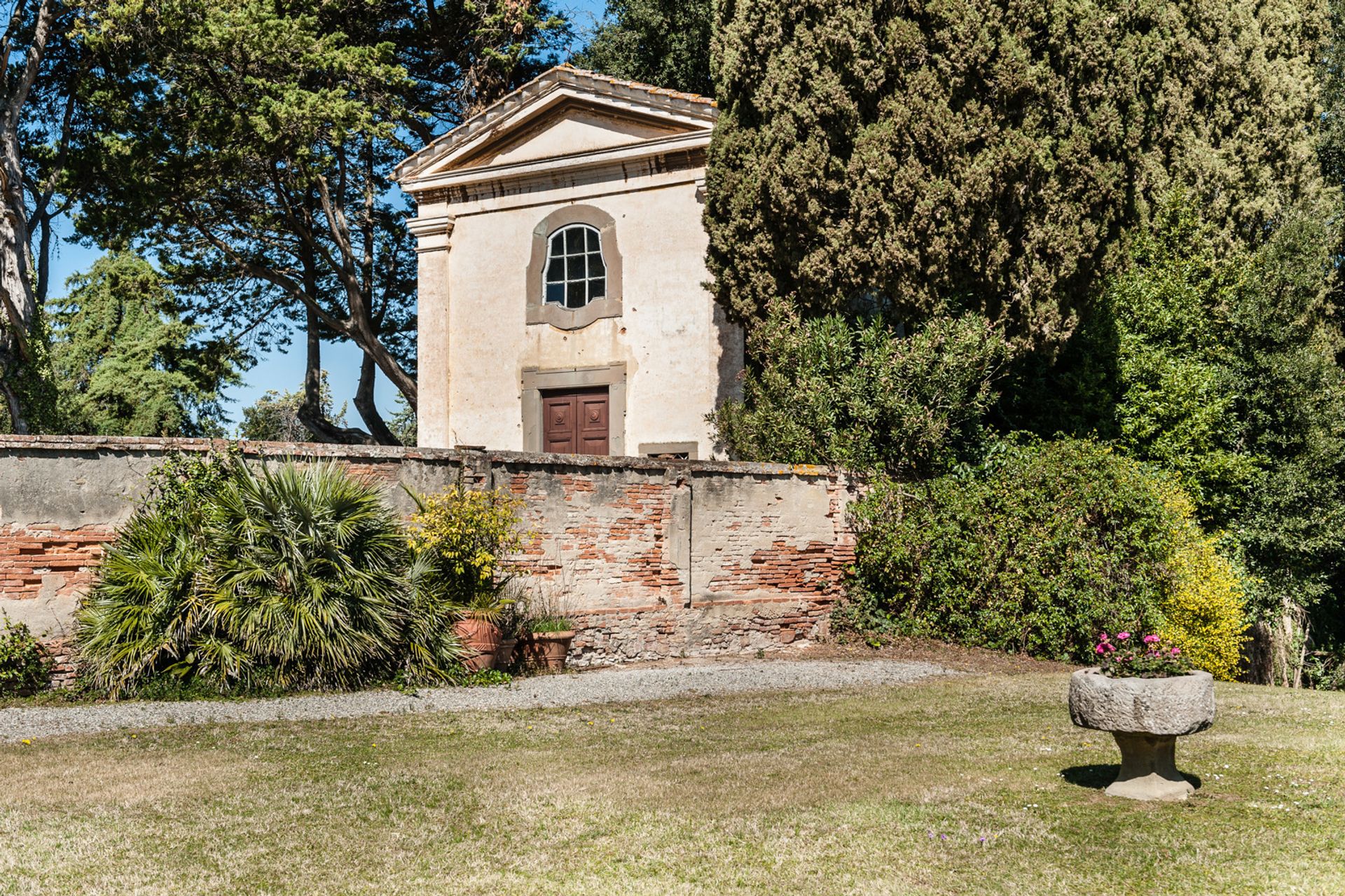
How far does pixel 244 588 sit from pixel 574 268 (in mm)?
9833

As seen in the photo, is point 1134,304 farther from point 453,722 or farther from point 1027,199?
point 453,722

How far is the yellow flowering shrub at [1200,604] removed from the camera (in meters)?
14.8

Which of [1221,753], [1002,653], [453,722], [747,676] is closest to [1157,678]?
[1221,753]

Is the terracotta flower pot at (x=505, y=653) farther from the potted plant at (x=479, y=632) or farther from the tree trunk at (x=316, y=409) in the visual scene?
the tree trunk at (x=316, y=409)

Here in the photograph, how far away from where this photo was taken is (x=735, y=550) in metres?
14.5

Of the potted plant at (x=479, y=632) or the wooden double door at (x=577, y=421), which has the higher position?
the wooden double door at (x=577, y=421)

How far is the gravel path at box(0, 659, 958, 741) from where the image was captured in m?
9.42

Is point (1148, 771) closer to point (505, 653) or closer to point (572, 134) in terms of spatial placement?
point (505, 653)

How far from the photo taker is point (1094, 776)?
762 centimetres

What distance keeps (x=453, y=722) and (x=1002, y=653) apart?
301 inches

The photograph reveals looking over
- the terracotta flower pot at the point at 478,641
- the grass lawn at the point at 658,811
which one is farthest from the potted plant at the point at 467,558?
the grass lawn at the point at 658,811

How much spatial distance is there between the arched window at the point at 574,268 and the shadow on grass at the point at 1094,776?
1263cm

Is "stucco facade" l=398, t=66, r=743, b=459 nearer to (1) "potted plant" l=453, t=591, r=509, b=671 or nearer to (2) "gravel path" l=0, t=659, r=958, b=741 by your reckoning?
(2) "gravel path" l=0, t=659, r=958, b=741

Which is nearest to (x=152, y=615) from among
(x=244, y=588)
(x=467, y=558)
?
(x=244, y=588)
